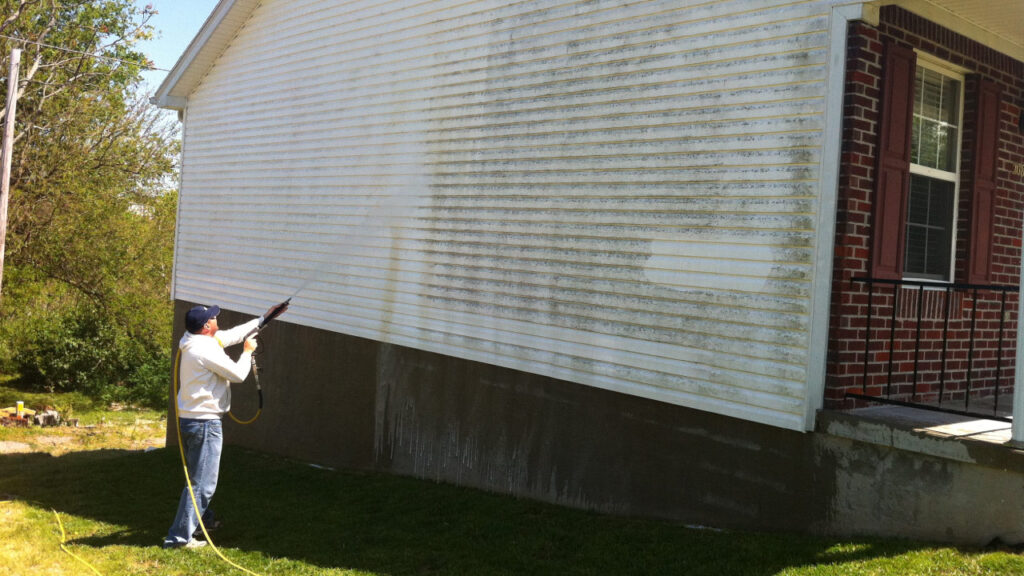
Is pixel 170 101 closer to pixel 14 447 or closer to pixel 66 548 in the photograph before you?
pixel 14 447

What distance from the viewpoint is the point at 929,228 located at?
796 centimetres

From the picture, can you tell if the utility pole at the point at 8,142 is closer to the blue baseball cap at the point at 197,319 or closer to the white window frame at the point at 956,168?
the blue baseball cap at the point at 197,319

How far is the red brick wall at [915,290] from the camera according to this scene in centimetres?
681

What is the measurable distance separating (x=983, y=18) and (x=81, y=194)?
23956 millimetres

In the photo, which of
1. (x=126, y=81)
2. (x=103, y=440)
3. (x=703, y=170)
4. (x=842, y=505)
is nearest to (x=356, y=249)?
(x=703, y=170)

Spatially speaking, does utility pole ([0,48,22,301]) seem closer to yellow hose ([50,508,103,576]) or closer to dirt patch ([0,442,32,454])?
dirt patch ([0,442,32,454])

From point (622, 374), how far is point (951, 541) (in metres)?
3.00

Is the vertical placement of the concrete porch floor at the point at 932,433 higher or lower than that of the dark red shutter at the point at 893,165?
lower

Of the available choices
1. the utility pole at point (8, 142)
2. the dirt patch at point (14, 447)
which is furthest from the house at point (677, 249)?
the dirt patch at point (14, 447)

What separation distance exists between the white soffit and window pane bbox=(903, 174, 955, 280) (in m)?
1.26

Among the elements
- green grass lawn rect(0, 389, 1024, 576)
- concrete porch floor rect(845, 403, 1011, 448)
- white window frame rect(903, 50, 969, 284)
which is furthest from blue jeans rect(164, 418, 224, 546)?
white window frame rect(903, 50, 969, 284)

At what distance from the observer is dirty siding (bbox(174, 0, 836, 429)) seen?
706cm

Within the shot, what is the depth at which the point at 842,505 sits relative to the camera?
6.57m

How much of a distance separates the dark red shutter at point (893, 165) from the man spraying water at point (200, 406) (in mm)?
5178
